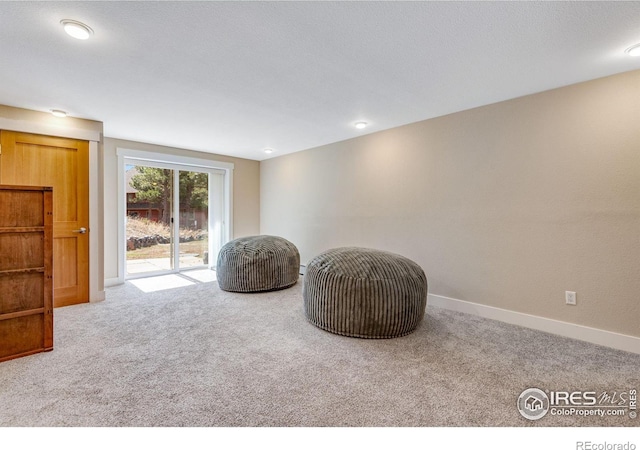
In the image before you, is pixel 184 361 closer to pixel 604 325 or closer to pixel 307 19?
pixel 307 19

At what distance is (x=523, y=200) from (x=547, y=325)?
1.22 m

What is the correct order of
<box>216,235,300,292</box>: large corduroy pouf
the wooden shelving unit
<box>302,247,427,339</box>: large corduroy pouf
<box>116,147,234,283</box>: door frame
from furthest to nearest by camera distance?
<box>116,147,234,283</box>: door frame
<box>216,235,300,292</box>: large corduroy pouf
<box>302,247,427,339</box>: large corduroy pouf
the wooden shelving unit

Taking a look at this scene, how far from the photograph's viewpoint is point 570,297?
2.68 m

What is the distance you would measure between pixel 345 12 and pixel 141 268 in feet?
17.3

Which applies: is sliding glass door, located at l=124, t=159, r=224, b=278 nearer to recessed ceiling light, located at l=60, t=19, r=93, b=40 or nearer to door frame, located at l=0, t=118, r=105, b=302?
door frame, located at l=0, t=118, r=105, b=302

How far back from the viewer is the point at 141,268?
17.2 ft

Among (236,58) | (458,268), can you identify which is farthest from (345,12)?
(458,268)

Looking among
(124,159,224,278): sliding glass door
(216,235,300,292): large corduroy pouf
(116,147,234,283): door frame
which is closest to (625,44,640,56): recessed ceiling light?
(216,235,300,292): large corduroy pouf

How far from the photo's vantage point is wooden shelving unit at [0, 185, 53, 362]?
2.23 metres

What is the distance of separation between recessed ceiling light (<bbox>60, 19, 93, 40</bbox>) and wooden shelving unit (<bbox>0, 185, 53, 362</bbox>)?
4.10 ft

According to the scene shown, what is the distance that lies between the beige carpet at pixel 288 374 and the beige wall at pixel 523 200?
0.49 m

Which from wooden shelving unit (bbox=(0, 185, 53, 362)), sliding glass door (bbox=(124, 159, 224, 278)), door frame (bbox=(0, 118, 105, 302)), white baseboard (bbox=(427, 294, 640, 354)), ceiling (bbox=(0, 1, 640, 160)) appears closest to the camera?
ceiling (bbox=(0, 1, 640, 160))

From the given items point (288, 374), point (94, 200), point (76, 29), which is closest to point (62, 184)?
point (94, 200)

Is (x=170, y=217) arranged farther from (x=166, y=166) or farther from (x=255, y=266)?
(x=255, y=266)
